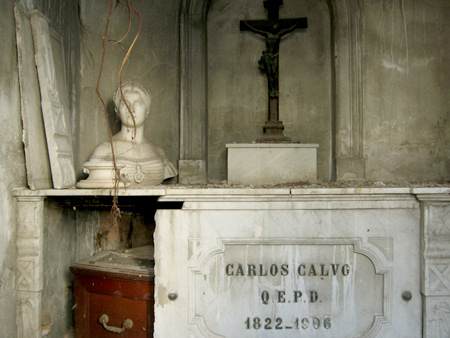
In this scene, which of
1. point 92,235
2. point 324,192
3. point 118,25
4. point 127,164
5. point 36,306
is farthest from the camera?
point 118,25

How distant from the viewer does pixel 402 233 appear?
7.63ft

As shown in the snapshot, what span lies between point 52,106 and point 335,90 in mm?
2781

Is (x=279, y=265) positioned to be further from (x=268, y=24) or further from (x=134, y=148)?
(x=268, y=24)

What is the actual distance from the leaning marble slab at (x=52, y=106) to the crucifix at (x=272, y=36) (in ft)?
6.36

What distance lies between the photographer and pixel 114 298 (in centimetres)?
265

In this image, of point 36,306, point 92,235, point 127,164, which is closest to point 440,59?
point 127,164

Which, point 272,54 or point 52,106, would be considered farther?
point 272,54

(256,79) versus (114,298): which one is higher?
(256,79)

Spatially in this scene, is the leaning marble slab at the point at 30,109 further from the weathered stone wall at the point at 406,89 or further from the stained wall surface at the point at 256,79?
the weathered stone wall at the point at 406,89

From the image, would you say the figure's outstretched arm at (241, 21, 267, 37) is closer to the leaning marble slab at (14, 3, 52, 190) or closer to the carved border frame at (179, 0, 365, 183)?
the carved border frame at (179, 0, 365, 183)

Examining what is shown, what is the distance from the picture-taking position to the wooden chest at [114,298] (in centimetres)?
255

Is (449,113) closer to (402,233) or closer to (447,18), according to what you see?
(447,18)

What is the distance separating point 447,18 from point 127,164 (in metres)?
3.65

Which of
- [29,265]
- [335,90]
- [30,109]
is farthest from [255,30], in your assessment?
[29,265]
